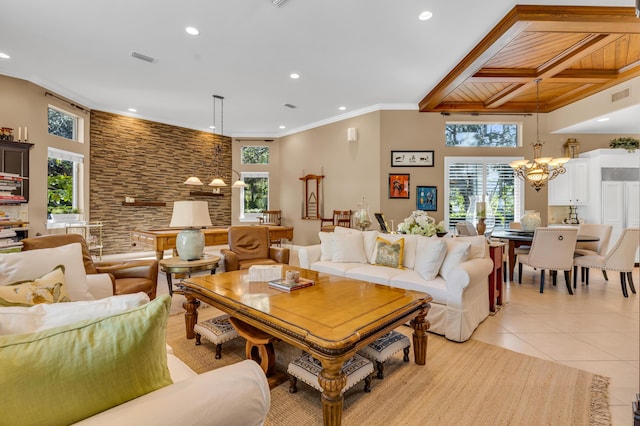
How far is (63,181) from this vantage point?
5.63 metres

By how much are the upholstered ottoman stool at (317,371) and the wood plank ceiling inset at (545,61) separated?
12.2ft

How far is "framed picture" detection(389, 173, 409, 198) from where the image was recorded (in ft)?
19.9

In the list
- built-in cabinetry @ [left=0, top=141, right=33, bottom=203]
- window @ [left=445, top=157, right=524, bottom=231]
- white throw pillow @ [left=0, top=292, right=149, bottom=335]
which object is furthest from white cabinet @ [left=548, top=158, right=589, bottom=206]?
built-in cabinetry @ [left=0, top=141, right=33, bottom=203]

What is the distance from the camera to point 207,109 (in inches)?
252

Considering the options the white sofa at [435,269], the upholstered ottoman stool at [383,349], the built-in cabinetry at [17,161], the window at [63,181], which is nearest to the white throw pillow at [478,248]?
the white sofa at [435,269]

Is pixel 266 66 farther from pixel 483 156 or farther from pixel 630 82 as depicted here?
pixel 630 82

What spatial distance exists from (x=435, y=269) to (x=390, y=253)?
612 mm

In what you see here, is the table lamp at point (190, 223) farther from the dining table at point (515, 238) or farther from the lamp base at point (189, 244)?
the dining table at point (515, 238)

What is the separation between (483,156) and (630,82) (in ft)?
7.49

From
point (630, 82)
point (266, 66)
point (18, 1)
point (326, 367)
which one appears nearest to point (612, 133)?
point (630, 82)

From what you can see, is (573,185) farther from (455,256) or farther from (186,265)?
(186,265)

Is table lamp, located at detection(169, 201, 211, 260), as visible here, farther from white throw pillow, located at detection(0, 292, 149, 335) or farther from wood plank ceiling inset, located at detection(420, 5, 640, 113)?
wood plank ceiling inset, located at detection(420, 5, 640, 113)

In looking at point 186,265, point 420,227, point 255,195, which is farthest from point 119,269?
point 255,195

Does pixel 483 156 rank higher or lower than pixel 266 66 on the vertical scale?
lower
